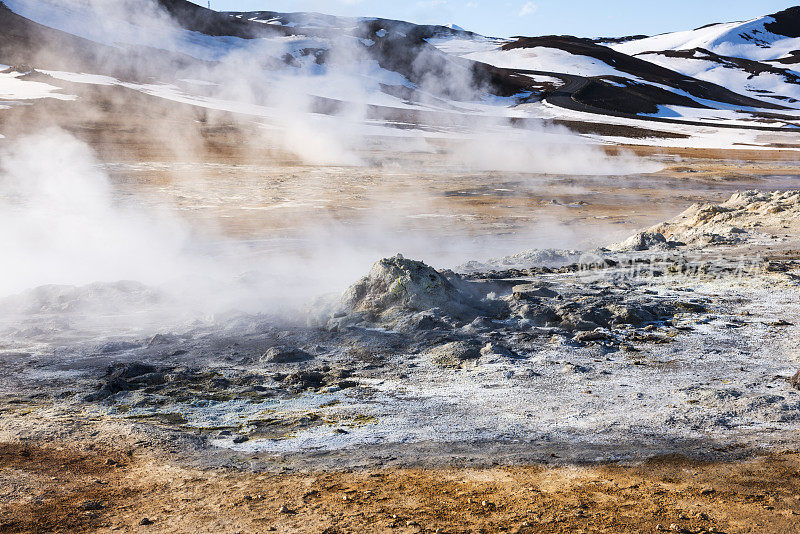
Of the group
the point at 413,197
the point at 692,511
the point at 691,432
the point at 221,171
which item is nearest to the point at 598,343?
the point at 691,432

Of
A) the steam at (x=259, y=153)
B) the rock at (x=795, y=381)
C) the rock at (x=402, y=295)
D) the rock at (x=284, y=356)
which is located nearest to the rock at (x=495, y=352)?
the rock at (x=402, y=295)

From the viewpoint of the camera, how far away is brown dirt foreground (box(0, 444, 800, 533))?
3242 millimetres

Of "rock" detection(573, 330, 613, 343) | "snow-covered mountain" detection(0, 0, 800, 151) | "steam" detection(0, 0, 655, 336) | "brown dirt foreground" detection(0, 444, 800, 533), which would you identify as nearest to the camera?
"brown dirt foreground" detection(0, 444, 800, 533)

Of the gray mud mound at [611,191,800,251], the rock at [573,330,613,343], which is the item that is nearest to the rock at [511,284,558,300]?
the rock at [573,330,613,343]

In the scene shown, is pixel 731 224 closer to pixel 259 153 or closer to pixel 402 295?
pixel 402 295

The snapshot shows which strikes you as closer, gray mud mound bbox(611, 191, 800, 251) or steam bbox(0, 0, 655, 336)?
steam bbox(0, 0, 655, 336)

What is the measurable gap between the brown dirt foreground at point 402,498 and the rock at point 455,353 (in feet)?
7.03

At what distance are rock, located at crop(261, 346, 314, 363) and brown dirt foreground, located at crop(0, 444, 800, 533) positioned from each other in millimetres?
2126

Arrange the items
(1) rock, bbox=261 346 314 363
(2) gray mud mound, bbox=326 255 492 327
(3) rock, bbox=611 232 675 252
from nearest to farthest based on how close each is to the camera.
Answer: (1) rock, bbox=261 346 314 363, (2) gray mud mound, bbox=326 255 492 327, (3) rock, bbox=611 232 675 252

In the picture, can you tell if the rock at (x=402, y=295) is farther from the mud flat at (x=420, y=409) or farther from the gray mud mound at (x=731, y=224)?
the gray mud mound at (x=731, y=224)

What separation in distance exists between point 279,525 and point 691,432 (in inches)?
104

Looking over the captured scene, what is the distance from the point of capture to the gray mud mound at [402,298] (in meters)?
7.16

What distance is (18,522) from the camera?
3.31m

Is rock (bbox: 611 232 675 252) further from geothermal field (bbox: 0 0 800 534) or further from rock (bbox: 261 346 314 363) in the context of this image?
rock (bbox: 261 346 314 363)
